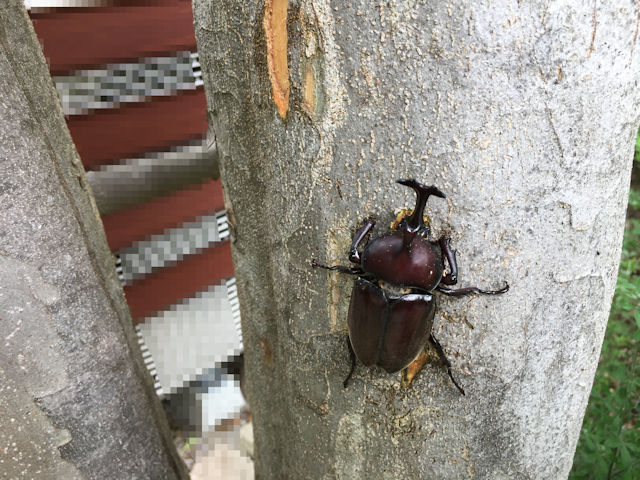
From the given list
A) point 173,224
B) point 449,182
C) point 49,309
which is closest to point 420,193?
point 449,182

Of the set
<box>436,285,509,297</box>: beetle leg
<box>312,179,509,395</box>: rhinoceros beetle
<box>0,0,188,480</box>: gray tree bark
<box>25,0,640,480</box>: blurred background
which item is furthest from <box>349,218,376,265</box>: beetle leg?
<box>25,0,640,480</box>: blurred background

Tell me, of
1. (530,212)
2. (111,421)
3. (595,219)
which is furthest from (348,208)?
(111,421)

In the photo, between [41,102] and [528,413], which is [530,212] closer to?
[528,413]

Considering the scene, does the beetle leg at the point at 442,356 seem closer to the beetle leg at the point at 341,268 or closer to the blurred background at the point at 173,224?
the beetle leg at the point at 341,268

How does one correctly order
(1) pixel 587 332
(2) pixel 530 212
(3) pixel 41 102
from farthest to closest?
(3) pixel 41 102 → (1) pixel 587 332 → (2) pixel 530 212

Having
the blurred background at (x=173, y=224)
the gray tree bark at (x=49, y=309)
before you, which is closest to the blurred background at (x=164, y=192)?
the blurred background at (x=173, y=224)

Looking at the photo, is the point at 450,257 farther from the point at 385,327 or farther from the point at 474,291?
the point at 385,327
